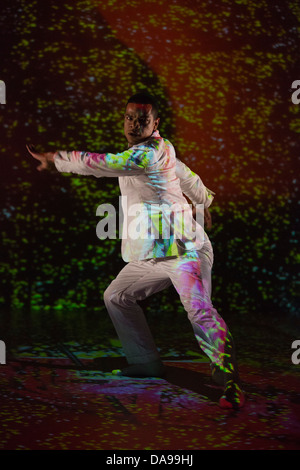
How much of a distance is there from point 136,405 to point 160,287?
1.71ft

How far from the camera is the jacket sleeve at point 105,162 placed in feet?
7.62

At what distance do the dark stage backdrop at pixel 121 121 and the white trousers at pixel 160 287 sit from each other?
1.82m

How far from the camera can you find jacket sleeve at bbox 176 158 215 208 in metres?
2.63

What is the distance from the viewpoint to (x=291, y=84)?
14.9 feet

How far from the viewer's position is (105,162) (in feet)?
7.61

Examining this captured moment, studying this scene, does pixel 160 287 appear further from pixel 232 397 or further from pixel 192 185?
pixel 232 397

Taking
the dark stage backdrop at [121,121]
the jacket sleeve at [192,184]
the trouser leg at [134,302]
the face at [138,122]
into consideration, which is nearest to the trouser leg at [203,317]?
the trouser leg at [134,302]

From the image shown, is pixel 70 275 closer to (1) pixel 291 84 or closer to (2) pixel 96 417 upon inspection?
(1) pixel 291 84

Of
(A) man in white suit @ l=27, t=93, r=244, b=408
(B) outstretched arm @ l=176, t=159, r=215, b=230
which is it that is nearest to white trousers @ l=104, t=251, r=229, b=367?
(A) man in white suit @ l=27, t=93, r=244, b=408

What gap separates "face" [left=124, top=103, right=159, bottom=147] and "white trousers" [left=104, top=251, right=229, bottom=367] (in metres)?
0.46

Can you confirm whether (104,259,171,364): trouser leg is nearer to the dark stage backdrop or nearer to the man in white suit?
the man in white suit

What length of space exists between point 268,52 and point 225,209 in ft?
3.57

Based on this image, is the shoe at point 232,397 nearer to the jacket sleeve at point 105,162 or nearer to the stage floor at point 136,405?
the stage floor at point 136,405

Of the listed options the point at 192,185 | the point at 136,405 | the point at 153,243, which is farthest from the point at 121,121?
the point at 136,405
